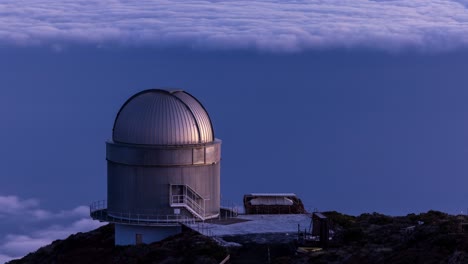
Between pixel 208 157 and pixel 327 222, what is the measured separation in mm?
9090

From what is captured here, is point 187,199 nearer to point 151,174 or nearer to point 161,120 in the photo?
point 151,174

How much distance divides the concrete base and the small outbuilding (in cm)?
550

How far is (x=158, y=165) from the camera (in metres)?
44.1

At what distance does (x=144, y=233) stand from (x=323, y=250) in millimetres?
11408

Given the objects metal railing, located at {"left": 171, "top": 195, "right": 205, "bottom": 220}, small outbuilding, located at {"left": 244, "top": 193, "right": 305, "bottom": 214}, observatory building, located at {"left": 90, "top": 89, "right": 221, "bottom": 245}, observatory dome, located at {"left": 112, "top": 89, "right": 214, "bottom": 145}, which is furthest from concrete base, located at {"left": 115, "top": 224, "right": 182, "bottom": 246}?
small outbuilding, located at {"left": 244, "top": 193, "right": 305, "bottom": 214}

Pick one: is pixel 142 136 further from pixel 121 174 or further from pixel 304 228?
pixel 304 228

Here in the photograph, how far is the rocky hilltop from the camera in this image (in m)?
31.5

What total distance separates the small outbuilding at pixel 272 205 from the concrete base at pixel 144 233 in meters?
5.50

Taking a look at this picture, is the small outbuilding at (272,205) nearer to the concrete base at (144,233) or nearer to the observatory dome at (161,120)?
the observatory dome at (161,120)

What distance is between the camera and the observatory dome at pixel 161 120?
44.3 meters

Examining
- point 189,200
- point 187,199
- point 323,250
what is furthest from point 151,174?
point 323,250

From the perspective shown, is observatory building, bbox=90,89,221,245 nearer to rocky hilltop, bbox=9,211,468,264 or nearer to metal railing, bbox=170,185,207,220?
metal railing, bbox=170,185,207,220

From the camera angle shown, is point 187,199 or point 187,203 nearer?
point 187,203

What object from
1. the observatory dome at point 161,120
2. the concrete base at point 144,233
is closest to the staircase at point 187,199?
the concrete base at point 144,233
